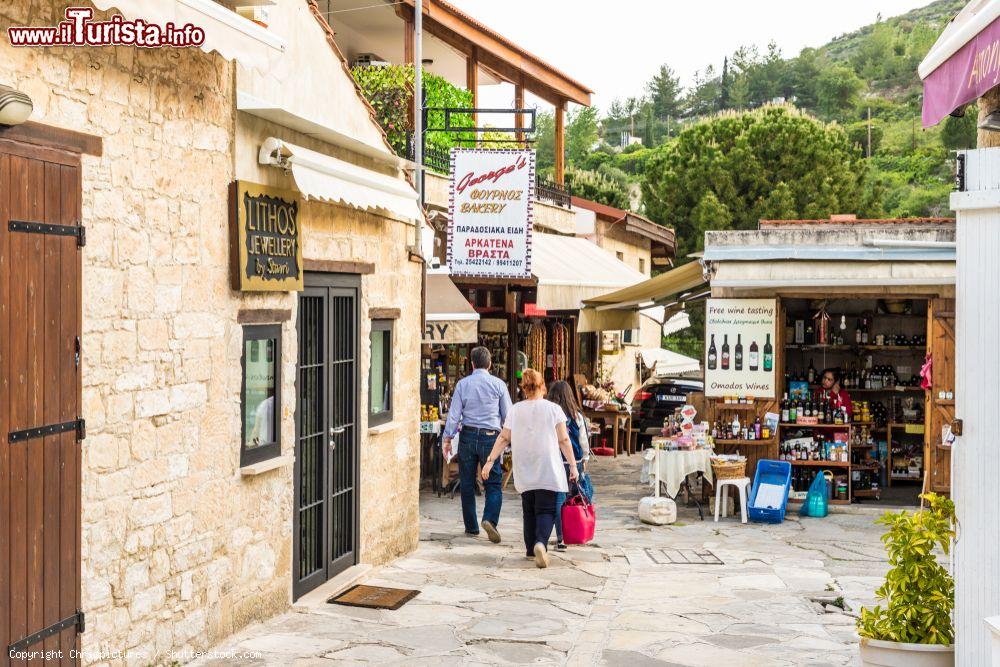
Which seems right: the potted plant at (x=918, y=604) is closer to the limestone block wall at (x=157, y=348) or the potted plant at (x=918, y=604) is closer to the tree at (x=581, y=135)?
the limestone block wall at (x=157, y=348)

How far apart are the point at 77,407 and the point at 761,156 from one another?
131 feet

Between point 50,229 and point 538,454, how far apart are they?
542 centimetres

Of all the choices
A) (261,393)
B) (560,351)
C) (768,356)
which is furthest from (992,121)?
(560,351)

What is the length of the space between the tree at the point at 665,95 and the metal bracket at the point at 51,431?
15601 centimetres

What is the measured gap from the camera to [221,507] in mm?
6984

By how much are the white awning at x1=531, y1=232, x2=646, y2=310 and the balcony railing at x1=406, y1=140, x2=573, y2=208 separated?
1384 mm

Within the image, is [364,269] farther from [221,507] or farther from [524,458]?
[221,507]

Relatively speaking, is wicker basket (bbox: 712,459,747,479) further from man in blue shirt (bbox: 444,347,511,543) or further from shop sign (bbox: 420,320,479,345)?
shop sign (bbox: 420,320,479,345)

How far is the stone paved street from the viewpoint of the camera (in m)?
7.18

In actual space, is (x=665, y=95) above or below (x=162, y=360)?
above

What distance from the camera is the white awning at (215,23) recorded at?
17.3 ft

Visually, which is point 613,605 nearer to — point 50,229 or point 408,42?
point 50,229

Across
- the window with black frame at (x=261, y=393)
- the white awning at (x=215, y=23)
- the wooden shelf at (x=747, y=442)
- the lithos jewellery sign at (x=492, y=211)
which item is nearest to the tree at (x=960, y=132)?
the wooden shelf at (x=747, y=442)

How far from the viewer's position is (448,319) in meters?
13.6
